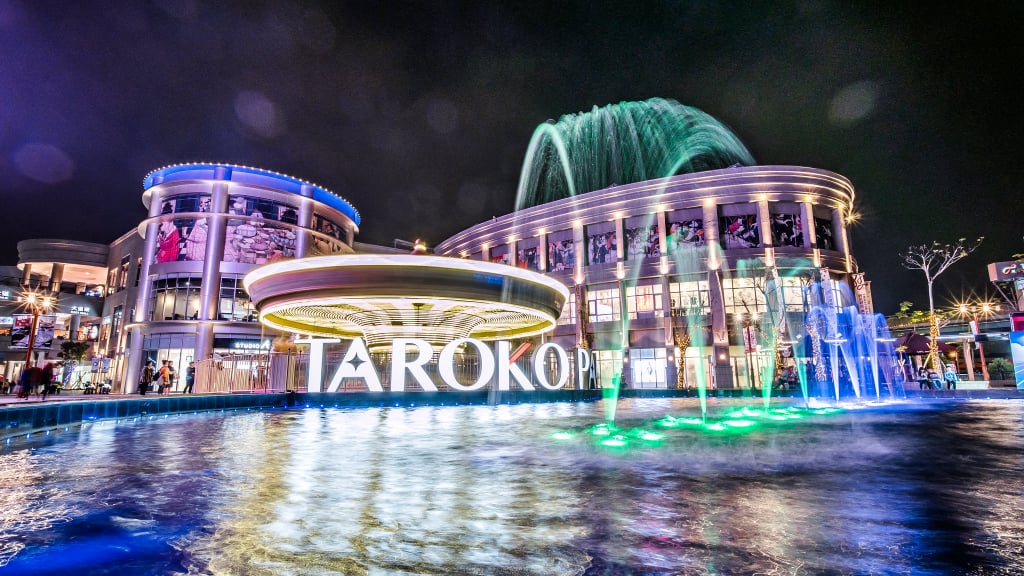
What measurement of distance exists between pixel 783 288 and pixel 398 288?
36340mm

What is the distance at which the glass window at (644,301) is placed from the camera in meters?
46.2

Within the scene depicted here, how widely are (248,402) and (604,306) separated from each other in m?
35.6

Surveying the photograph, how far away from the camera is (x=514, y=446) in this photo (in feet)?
25.5

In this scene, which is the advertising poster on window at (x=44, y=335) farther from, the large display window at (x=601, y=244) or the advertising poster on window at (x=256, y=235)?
the large display window at (x=601, y=244)

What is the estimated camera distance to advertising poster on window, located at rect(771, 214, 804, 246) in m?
44.5

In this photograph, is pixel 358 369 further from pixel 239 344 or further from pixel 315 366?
pixel 239 344

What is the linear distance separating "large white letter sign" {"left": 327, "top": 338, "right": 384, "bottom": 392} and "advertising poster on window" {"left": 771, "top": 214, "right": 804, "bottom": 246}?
3817cm

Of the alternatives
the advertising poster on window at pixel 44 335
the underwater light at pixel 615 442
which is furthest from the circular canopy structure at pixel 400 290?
the underwater light at pixel 615 442

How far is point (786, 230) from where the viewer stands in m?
44.8

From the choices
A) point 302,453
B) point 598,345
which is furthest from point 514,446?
point 598,345

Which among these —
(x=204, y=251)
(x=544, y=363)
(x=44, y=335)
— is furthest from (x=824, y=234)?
(x=204, y=251)

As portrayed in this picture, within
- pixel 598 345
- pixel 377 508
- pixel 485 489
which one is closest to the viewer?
pixel 377 508

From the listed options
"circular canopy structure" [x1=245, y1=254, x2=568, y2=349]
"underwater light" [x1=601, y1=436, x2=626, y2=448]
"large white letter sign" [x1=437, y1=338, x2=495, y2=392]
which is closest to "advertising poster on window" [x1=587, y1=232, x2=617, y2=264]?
"circular canopy structure" [x1=245, y1=254, x2=568, y2=349]

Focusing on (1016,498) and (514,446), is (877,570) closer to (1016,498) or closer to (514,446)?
(1016,498)
